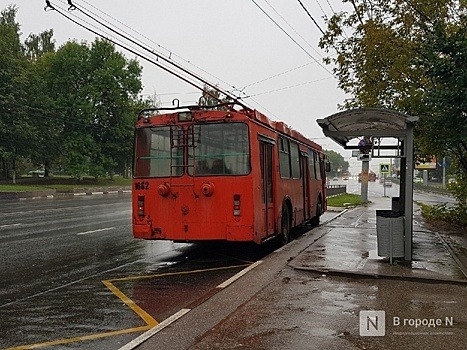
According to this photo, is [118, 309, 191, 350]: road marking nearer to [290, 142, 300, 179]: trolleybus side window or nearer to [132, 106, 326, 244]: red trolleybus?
[132, 106, 326, 244]: red trolleybus

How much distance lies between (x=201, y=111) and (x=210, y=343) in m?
6.56

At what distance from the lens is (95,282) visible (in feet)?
31.6

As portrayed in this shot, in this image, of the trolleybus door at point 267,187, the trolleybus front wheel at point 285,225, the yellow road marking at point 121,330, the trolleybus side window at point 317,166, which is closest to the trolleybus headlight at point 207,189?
the trolleybus door at point 267,187

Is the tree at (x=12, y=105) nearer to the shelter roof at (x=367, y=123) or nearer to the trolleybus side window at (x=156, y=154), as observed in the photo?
the trolleybus side window at (x=156, y=154)

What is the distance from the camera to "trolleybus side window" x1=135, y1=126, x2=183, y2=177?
462 inches

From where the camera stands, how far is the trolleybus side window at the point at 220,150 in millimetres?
11359

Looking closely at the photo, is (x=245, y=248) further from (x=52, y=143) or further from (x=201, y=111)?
(x=52, y=143)

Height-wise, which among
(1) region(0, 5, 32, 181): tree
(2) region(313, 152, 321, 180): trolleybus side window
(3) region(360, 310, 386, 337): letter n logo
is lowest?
(3) region(360, 310, 386, 337): letter n logo

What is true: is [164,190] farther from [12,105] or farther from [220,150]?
[12,105]

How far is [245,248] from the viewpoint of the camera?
1399 cm

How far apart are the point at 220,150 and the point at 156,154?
1.42 m

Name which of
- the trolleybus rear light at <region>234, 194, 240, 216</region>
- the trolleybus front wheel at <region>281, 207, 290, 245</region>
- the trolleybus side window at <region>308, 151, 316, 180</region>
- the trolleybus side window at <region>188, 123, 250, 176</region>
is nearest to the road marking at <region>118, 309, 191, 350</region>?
the trolleybus rear light at <region>234, 194, 240, 216</region>

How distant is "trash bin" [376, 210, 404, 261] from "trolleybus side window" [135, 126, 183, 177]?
4095 millimetres

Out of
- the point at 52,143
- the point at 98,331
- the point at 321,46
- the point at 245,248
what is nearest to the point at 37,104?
the point at 52,143
